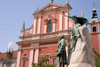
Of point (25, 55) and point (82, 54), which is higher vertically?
Answer: point (82, 54)

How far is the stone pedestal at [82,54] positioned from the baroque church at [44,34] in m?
13.1

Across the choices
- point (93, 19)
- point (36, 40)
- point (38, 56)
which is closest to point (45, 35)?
point (36, 40)

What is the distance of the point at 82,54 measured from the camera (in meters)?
5.21

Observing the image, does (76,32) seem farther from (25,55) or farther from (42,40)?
(25,55)

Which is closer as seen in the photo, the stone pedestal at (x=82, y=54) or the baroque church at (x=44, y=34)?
the stone pedestal at (x=82, y=54)

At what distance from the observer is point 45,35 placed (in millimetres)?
20797

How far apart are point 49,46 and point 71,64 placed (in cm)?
1461

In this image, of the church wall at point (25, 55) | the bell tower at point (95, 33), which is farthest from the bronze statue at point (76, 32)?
the bell tower at point (95, 33)

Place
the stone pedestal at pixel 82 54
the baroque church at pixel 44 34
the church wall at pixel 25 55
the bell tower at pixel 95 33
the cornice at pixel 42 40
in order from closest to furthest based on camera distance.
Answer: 1. the stone pedestal at pixel 82 54
2. the cornice at pixel 42 40
3. the baroque church at pixel 44 34
4. the church wall at pixel 25 55
5. the bell tower at pixel 95 33

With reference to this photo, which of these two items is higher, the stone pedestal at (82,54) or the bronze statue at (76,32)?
the bronze statue at (76,32)

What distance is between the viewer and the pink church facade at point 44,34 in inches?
774

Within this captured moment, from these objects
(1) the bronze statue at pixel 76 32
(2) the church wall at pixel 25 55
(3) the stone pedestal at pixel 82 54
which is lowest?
(2) the church wall at pixel 25 55

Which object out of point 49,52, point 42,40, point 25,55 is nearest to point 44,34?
point 42,40

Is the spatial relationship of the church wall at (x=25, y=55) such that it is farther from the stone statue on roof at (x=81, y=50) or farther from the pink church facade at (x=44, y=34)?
the stone statue on roof at (x=81, y=50)
